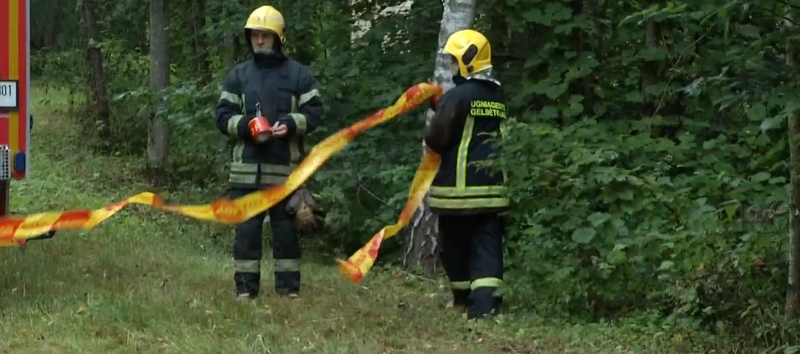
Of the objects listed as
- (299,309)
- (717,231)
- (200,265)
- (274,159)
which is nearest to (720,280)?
(717,231)

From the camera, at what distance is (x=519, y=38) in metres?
11.1

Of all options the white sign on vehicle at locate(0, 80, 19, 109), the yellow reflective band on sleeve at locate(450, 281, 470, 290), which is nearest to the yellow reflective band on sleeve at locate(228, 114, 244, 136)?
the white sign on vehicle at locate(0, 80, 19, 109)

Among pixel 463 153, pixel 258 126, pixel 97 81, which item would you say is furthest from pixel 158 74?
pixel 463 153

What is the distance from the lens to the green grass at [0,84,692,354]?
6434 millimetres

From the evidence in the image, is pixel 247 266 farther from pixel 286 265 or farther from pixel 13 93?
pixel 13 93

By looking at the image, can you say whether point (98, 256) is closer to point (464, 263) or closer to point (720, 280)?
point (464, 263)

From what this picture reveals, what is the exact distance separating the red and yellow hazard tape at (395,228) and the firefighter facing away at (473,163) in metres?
0.36

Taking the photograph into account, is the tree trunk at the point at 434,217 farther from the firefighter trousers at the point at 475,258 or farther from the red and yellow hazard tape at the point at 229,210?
the firefighter trousers at the point at 475,258

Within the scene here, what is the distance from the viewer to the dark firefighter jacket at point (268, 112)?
7.86 m

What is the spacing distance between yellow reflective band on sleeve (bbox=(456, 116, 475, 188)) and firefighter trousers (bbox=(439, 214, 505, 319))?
24 centimetres

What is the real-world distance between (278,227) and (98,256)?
2.27m

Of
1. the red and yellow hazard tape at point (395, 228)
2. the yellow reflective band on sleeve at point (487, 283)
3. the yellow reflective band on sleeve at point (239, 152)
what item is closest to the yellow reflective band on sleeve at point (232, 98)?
the yellow reflective band on sleeve at point (239, 152)

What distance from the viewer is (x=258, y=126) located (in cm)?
761

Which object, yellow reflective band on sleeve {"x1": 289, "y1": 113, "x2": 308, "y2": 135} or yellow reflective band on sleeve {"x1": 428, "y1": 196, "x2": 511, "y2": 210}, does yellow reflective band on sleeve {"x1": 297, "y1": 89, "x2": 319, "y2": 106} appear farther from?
yellow reflective band on sleeve {"x1": 428, "y1": 196, "x2": 511, "y2": 210}
